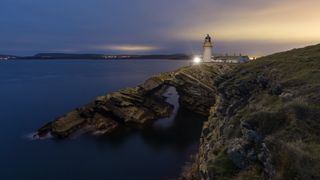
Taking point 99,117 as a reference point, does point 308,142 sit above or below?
above

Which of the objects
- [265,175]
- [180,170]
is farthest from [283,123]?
[180,170]

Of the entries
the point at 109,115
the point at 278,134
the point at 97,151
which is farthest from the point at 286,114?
the point at 109,115

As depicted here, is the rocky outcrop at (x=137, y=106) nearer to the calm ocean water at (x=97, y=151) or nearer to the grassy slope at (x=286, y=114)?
the calm ocean water at (x=97, y=151)

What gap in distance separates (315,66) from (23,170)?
Answer: 94.1ft

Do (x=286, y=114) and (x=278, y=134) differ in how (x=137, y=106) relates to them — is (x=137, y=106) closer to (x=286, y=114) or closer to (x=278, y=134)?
(x=286, y=114)

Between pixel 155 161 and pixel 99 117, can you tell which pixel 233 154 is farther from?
pixel 99 117

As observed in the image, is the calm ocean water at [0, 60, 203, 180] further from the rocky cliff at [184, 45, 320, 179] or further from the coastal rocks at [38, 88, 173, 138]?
the rocky cliff at [184, 45, 320, 179]

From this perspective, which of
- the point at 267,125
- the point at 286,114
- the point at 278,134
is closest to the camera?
the point at 278,134

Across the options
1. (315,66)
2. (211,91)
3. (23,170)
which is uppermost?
(315,66)

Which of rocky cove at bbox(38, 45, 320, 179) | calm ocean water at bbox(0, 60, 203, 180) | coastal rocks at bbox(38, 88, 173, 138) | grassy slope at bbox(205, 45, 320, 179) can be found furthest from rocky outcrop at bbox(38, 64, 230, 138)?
grassy slope at bbox(205, 45, 320, 179)

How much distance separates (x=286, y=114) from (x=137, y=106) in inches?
1724

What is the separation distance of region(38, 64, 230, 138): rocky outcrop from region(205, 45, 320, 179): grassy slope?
95.6 ft

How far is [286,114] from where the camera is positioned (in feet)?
47.5

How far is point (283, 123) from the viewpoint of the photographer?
1418 cm
